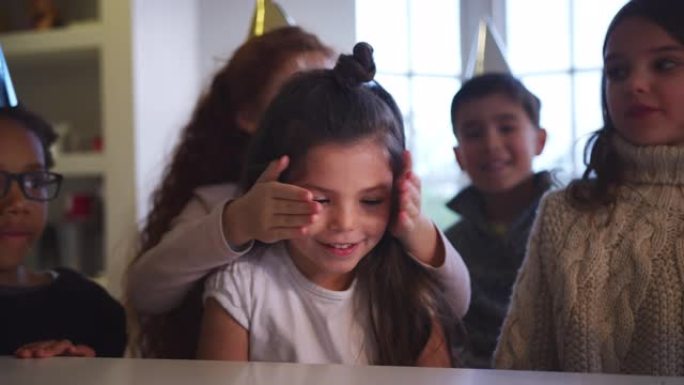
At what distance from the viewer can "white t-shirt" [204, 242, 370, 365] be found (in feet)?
2.37

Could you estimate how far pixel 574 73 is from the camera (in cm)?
158

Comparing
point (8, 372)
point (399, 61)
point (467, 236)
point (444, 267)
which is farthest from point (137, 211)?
Answer: point (8, 372)

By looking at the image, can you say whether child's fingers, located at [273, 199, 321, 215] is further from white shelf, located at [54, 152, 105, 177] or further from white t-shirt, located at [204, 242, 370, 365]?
white shelf, located at [54, 152, 105, 177]

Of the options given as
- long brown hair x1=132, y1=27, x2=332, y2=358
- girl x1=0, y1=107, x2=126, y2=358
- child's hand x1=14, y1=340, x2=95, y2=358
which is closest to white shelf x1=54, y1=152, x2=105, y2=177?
long brown hair x1=132, y1=27, x2=332, y2=358

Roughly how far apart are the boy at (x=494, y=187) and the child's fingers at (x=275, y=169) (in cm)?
49

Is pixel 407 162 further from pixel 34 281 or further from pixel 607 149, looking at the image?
pixel 34 281

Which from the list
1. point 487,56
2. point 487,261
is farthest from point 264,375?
point 487,56

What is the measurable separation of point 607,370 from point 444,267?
0.58 ft

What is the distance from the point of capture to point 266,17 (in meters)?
1.12

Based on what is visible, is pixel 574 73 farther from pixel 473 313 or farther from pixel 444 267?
pixel 444 267

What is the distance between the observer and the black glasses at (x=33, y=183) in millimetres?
755

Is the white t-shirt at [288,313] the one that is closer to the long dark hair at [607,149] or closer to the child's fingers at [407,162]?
the child's fingers at [407,162]

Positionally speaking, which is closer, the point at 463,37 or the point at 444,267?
the point at 444,267

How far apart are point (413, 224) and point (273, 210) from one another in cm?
14
